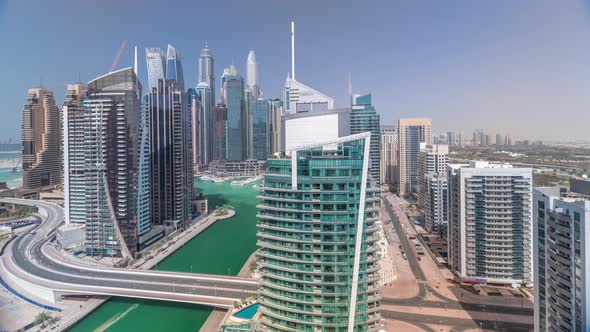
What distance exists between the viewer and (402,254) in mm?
15773

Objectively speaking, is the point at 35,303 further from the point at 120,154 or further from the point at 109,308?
the point at 120,154

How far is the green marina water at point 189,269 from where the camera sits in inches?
394

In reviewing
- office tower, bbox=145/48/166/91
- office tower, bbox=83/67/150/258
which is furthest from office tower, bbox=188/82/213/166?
office tower, bbox=83/67/150/258

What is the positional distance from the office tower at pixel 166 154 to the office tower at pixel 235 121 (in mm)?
27836

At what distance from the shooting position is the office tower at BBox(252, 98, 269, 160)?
51062mm

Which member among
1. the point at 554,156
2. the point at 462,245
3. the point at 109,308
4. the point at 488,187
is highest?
the point at 554,156

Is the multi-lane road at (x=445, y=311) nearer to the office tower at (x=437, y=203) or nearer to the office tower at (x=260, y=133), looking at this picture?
the office tower at (x=437, y=203)

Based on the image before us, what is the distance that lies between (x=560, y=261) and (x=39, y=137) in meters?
33.0

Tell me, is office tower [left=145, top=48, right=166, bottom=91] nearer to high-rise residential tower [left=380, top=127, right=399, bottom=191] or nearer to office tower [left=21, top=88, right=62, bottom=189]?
office tower [left=21, top=88, right=62, bottom=189]

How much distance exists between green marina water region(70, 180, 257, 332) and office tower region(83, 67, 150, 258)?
2376 millimetres

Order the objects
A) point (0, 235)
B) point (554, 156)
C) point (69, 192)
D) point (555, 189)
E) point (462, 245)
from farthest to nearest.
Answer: point (0, 235) < point (69, 192) < point (462, 245) < point (554, 156) < point (555, 189)

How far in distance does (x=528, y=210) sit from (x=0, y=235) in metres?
23.0

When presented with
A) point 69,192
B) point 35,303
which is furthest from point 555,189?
point 69,192

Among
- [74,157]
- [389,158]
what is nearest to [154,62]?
[74,157]
